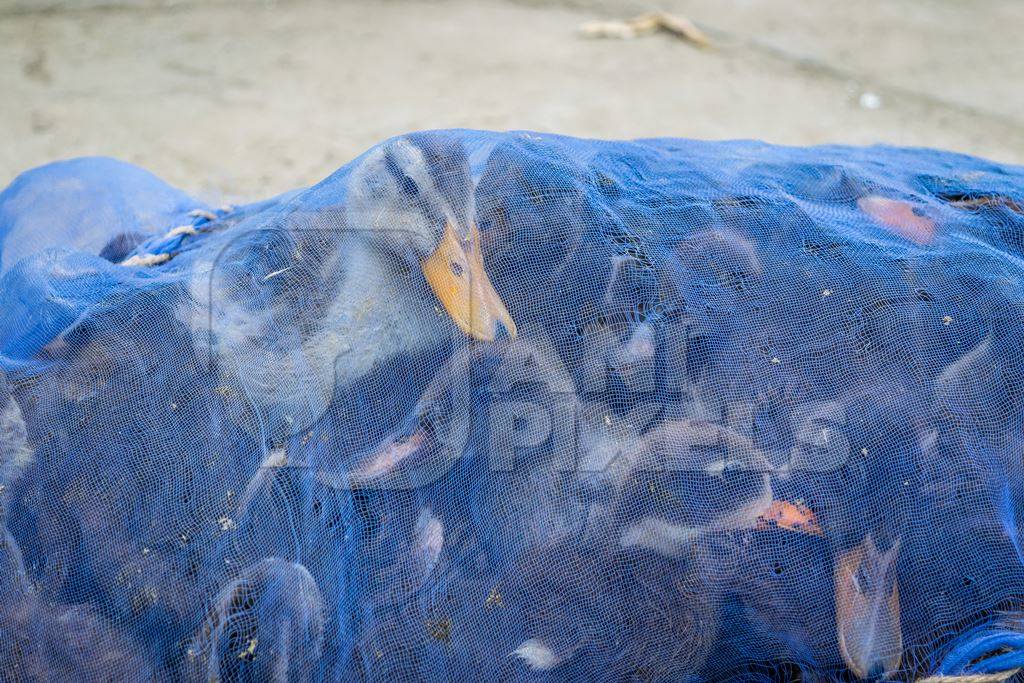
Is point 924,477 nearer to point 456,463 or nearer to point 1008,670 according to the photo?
point 1008,670

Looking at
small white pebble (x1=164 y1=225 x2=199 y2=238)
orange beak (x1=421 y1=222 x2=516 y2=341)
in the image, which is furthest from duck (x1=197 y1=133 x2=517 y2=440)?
small white pebble (x1=164 y1=225 x2=199 y2=238)

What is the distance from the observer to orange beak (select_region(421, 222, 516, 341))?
5.16 feet

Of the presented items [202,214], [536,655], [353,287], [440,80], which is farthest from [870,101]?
[536,655]

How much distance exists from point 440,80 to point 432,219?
114 inches

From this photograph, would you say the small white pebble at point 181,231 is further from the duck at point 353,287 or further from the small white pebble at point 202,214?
the duck at point 353,287

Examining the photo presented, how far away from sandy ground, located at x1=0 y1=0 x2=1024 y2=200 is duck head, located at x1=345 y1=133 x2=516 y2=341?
189 centimetres

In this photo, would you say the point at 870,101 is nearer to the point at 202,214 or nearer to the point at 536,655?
the point at 202,214

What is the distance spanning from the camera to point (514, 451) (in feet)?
4.96

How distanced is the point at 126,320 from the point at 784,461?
1211mm

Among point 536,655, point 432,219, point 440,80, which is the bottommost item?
point 440,80

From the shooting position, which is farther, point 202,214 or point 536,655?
point 202,214

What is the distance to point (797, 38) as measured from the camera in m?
5.01

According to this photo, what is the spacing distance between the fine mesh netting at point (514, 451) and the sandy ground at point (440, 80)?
1.97m

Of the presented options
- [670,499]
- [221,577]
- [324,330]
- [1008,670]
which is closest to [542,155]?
[324,330]
